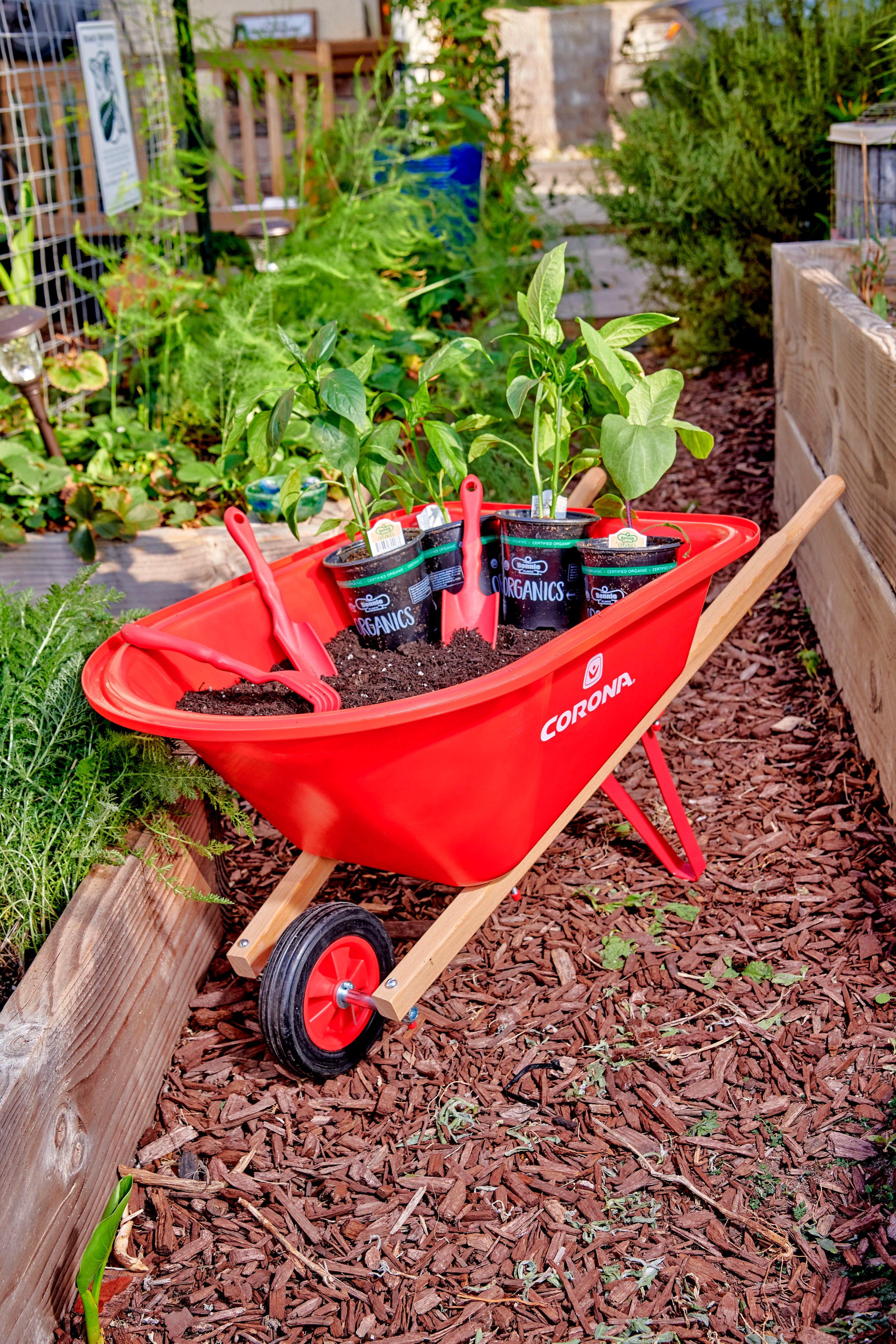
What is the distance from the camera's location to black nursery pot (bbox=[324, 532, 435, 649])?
1.60 metres

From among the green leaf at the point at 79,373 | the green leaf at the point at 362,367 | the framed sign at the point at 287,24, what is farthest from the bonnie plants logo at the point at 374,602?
the framed sign at the point at 287,24

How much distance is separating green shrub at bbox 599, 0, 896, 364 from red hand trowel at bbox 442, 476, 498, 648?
7.89ft

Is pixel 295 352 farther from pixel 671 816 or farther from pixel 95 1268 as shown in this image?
pixel 95 1268

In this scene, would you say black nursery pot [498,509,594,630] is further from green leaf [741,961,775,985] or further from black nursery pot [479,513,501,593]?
green leaf [741,961,775,985]

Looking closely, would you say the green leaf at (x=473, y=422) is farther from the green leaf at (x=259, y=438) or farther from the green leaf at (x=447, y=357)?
the green leaf at (x=259, y=438)

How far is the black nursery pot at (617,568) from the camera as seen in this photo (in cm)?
155

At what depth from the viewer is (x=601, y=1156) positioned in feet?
4.67

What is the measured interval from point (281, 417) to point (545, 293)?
0.47m

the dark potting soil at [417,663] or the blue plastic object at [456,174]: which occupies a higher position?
the blue plastic object at [456,174]

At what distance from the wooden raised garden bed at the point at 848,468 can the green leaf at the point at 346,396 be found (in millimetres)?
965

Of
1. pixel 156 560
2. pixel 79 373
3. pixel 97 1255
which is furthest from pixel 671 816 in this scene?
pixel 79 373

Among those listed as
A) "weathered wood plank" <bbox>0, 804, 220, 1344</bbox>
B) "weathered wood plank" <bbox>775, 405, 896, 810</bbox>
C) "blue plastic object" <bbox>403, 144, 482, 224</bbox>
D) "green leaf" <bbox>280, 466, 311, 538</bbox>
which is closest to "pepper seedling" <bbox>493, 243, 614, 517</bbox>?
"green leaf" <bbox>280, 466, 311, 538</bbox>

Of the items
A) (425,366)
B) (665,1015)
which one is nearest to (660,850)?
(665,1015)

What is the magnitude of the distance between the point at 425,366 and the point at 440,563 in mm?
317
